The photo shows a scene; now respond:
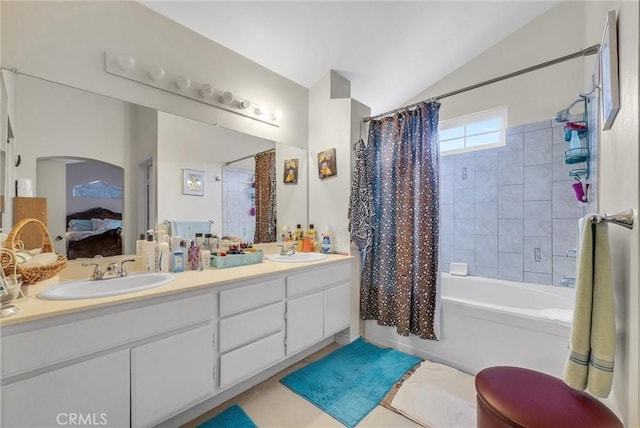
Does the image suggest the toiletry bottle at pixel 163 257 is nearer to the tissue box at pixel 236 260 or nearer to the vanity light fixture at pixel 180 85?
the tissue box at pixel 236 260

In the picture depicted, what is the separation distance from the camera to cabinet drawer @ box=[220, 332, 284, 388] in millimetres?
1600

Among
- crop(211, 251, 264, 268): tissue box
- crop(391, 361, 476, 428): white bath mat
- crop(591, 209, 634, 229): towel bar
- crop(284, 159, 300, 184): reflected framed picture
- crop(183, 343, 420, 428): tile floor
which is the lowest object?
crop(183, 343, 420, 428): tile floor

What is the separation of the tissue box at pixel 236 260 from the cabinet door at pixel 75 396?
763mm

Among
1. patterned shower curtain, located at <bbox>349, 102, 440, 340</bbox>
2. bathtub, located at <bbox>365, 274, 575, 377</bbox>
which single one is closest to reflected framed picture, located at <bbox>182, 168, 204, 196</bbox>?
patterned shower curtain, located at <bbox>349, 102, 440, 340</bbox>

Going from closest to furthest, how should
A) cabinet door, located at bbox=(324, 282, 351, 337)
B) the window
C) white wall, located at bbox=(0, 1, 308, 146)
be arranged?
white wall, located at bbox=(0, 1, 308, 146) < cabinet door, located at bbox=(324, 282, 351, 337) < the window

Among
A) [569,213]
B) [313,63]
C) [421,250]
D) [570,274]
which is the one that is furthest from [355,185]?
[570,274]

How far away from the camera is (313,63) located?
8.42 ft

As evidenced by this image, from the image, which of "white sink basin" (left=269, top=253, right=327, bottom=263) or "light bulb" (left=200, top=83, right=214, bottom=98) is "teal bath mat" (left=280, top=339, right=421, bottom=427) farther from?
"light bulb" (left=200, top=83, right=214, bottom=98)

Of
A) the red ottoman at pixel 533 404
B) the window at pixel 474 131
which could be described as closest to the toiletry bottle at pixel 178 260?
the red ottoman at pixel 533 404

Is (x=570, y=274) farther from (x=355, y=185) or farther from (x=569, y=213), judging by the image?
(x=355, y=185)

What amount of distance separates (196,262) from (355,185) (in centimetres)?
147

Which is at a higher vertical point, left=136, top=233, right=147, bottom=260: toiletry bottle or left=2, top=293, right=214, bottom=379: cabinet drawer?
left=136, top=233, right=147, bottom=260: toiletry bottle

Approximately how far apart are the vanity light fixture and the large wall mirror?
0.18 m

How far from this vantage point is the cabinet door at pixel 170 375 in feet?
4.17
